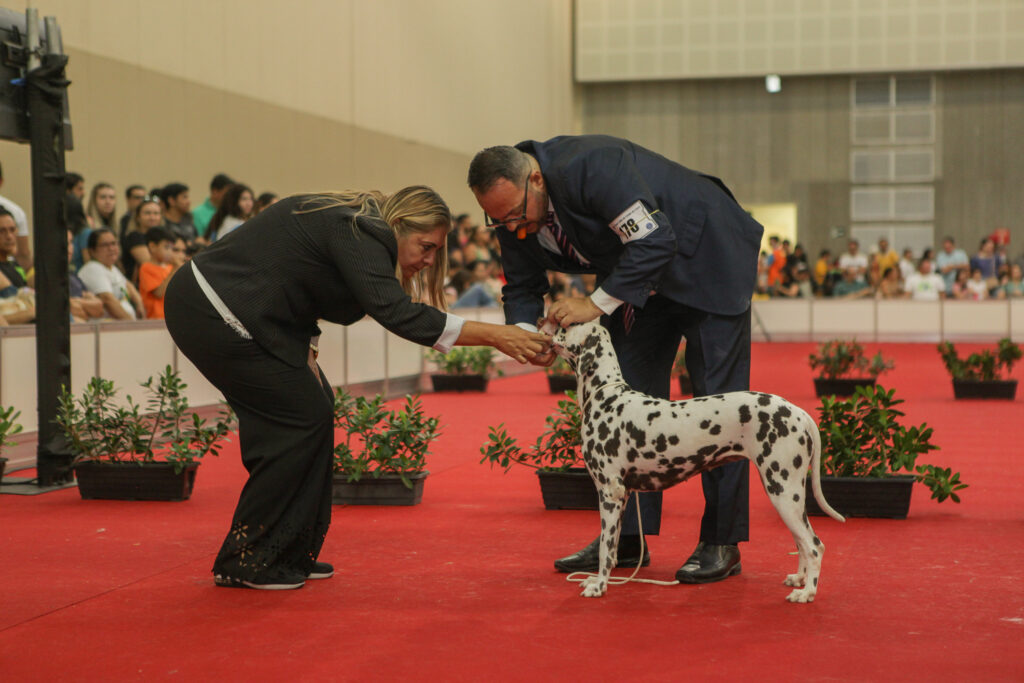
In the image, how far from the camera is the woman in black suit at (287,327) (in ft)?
14.6

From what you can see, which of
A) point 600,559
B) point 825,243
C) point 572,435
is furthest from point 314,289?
point 825,243

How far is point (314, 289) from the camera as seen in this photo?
452 cm

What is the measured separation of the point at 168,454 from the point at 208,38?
1166cm

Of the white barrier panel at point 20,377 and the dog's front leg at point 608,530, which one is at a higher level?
the white barrier panel at point 20,377

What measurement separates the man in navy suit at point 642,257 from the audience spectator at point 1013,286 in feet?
72.7

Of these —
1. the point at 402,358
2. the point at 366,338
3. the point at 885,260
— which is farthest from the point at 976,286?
the point at 366,338

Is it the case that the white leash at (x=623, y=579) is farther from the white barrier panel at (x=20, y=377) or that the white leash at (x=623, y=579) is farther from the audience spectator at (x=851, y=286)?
the audience spectator at (x=851, y=286)

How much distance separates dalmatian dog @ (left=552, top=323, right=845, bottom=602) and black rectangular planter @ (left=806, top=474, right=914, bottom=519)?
1745 mm

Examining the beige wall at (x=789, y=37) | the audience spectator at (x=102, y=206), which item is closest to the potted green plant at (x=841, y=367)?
the audience spectator at (x=102, y=206)

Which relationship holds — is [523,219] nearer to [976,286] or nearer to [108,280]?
[108,280]

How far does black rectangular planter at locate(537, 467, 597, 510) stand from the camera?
20.7ft

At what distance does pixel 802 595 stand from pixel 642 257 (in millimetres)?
1285

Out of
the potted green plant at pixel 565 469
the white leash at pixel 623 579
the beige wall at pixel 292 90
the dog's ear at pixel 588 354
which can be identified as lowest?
the white leash at pixel 623 579

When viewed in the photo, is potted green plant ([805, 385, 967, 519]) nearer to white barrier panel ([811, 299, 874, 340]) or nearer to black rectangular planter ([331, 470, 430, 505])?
black rectangular planter ([331, 470, 430, 505])
